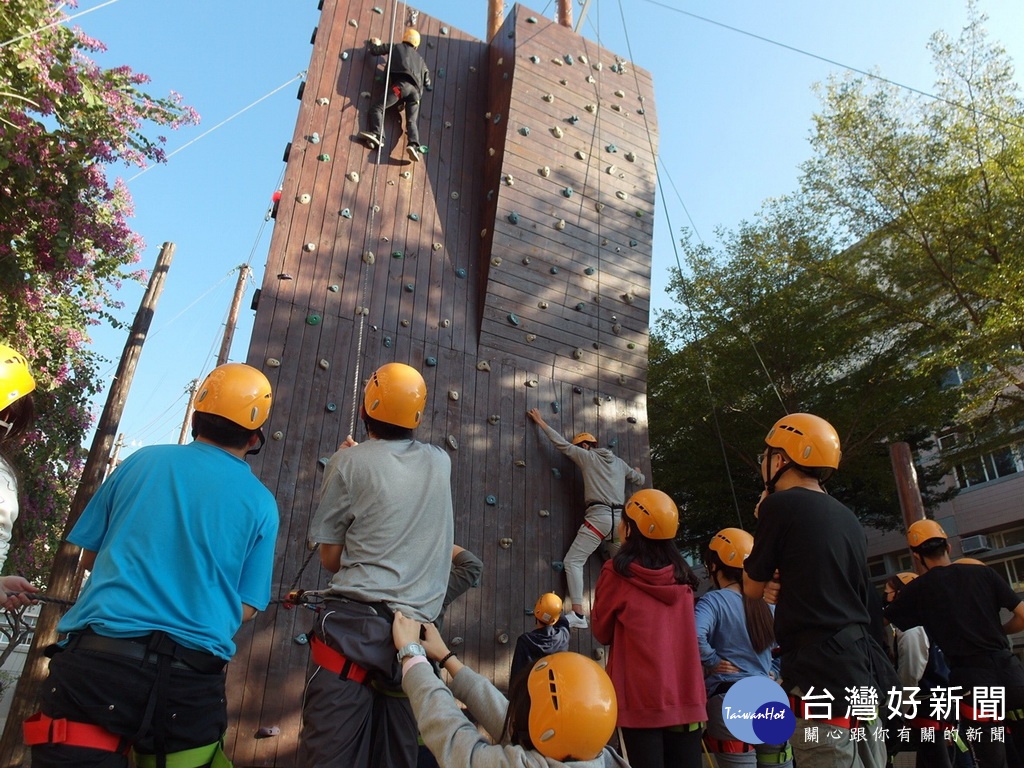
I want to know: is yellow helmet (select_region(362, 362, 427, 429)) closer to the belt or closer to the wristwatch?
the wristwatch

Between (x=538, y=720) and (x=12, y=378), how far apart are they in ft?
5.75

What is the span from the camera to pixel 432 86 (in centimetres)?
714

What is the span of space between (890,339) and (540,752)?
14457 millimetres

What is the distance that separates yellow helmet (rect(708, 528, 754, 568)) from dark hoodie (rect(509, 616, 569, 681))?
4.90ft

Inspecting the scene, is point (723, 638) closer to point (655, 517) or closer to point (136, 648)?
point (655, 517)

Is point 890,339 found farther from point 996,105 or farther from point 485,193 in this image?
point 485,193

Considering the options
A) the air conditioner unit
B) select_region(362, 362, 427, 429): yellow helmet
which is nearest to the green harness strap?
select_region(362, 362, 427, 429): yellow helmet

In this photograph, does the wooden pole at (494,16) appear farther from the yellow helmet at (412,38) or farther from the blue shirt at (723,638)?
the blue shirt at (723,638)

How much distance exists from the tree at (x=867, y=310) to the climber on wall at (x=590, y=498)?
4885 millimetres

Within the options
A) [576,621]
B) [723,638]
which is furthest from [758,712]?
[576,621]

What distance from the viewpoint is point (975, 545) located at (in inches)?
745

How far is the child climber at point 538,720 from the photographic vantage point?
168cm

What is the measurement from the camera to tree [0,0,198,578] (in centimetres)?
625

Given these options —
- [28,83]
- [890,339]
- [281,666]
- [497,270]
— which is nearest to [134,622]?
[281,666]
